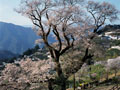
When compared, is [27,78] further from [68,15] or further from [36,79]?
[68,15]

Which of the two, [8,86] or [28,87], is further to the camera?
[28,87]

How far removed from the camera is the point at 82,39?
44.7ft

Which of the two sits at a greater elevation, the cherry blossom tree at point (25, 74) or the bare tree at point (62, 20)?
the bare tree at point (62, 20)

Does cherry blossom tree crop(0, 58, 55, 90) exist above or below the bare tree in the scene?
below

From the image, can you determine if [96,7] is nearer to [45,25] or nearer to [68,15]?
[68,15]

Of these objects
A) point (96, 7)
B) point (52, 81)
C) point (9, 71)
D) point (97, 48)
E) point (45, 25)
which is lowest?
point (52, 81)

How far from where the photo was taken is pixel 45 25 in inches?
486

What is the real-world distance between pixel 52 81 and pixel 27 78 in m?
2.18

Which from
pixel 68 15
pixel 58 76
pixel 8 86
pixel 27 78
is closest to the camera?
pixel 8 86

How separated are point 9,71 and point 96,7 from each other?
874cm

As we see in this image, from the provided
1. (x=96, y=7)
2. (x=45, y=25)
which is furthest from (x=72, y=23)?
(x=96, y=7)

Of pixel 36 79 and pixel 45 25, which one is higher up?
pixel 45 25

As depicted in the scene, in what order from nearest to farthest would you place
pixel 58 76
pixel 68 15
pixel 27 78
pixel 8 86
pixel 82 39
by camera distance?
pixel 8 86
pixel 27 78
pixel 68 15
pixel 58 76
pixel 82 39

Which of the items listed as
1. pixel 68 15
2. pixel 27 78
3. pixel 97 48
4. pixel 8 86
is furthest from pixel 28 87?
pixel 97 48
